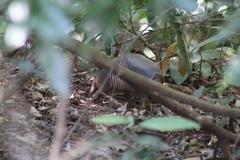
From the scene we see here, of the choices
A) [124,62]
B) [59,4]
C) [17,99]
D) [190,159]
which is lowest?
[190,159]

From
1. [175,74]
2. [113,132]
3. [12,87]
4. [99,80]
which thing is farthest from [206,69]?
[12,87]

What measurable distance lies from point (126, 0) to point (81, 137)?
898 mm

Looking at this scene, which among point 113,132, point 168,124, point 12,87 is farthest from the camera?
point 113,132

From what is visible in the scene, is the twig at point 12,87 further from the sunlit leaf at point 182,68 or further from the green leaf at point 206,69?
the green leaf at point 206,69

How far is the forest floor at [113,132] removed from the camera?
1.57 m

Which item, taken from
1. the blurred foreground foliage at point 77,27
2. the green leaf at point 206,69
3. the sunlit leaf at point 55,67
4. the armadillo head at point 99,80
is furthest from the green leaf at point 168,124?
the green leaf at point 206,69

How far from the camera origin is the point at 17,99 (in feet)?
6.83

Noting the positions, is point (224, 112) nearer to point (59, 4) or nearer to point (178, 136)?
point (178, 136)

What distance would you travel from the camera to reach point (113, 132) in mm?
1806

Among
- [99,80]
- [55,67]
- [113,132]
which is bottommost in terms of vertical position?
[113,132]

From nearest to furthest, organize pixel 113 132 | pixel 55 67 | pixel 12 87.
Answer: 1. pixel 55 67
2. pixel 12 87
3. pixel 113 132

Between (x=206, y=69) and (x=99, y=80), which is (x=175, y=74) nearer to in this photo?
(x=206, y=69)

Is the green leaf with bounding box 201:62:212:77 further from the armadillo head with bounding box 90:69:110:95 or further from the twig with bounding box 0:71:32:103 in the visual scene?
the twig with bounding box 0:71:32:103

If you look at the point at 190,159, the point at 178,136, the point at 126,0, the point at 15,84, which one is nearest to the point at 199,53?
the point at 178,136
